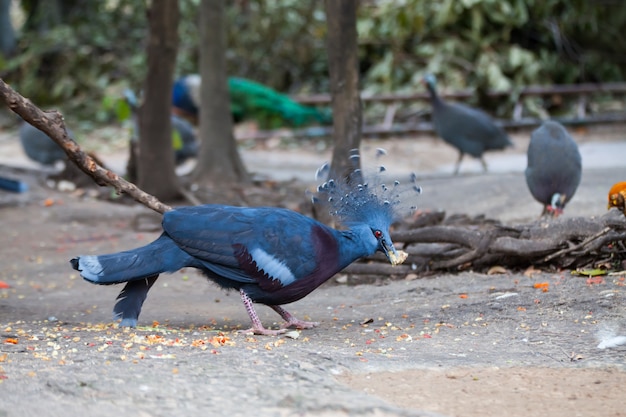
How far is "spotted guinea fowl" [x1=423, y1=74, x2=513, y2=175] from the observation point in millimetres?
11570

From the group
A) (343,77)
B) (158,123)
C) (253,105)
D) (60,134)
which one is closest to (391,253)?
(60,134)

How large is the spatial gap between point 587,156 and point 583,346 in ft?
28.5

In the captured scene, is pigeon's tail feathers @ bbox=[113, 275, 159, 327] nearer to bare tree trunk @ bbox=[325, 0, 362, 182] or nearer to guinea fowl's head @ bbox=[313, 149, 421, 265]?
guinea fowl's head @ bbox=[313, 149, 421, 265]

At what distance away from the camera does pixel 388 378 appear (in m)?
3.65

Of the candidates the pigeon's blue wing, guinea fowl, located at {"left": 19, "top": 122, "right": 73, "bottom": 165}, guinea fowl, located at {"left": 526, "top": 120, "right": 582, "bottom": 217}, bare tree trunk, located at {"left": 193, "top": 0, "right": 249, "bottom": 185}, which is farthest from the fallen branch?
guinea fowl, located at {"left": 19, "top": 122, "right": 73, "bottom": 165}

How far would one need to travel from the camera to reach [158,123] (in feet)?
31.3

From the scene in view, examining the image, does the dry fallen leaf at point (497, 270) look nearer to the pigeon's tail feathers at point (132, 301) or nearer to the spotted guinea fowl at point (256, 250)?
the spotted guinea fowl at point (256, 250)

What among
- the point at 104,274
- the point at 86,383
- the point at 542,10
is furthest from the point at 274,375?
the point at 542,10

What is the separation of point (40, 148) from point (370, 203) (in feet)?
28.9

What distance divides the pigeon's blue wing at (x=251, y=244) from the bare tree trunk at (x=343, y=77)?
2737 millimetres

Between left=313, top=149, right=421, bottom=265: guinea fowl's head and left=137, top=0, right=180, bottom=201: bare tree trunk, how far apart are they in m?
5.03

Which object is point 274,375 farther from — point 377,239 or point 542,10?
point 542,10

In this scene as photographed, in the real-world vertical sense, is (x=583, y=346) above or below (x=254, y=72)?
below

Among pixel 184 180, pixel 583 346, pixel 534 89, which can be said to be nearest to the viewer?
pixel 583 346
